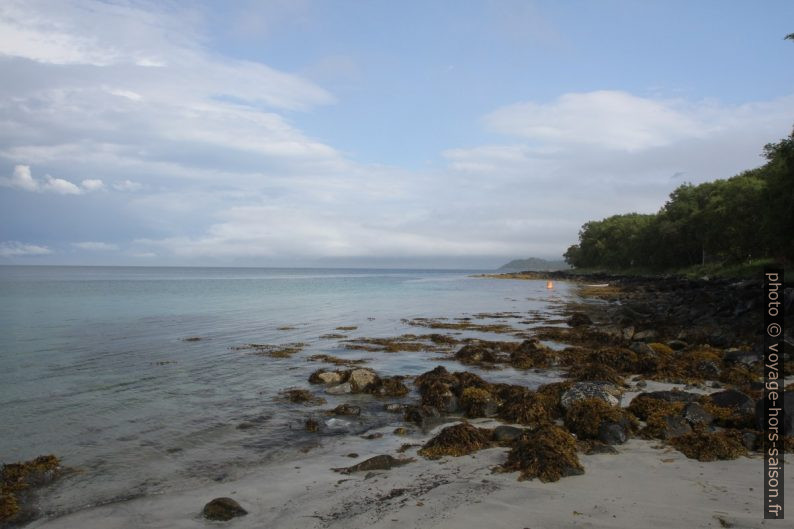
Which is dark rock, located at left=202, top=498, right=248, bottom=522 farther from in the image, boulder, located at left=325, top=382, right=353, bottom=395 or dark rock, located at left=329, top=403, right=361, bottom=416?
boulder, located at left=325, top=382, right=353, bottom=395

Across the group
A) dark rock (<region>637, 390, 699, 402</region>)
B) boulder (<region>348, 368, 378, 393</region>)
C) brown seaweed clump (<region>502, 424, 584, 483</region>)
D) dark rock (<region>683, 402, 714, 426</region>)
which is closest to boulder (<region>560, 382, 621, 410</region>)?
dark rock (<region>637, 390, 699, 402</region>)

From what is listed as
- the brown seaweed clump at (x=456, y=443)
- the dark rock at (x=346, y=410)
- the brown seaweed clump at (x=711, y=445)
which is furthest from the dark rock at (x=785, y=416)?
the dark rock at (x=346, y=410)

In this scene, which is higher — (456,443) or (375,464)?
(456,443)

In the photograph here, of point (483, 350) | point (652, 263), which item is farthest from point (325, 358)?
point (652, 263)

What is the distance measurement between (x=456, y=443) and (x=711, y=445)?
3955 mm

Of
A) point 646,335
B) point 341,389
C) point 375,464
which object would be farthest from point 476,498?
point 646,335

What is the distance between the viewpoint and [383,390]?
13125mm

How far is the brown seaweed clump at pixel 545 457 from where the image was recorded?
689 centimetres

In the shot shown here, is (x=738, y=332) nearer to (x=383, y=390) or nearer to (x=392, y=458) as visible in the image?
(x=383, y=390)

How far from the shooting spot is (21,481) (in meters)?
7.59

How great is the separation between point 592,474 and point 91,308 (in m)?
44.4

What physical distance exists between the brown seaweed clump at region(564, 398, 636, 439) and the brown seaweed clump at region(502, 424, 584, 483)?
34.4 inches

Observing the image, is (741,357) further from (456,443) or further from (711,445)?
(456,443)

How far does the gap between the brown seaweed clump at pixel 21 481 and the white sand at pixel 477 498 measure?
1.93ft
